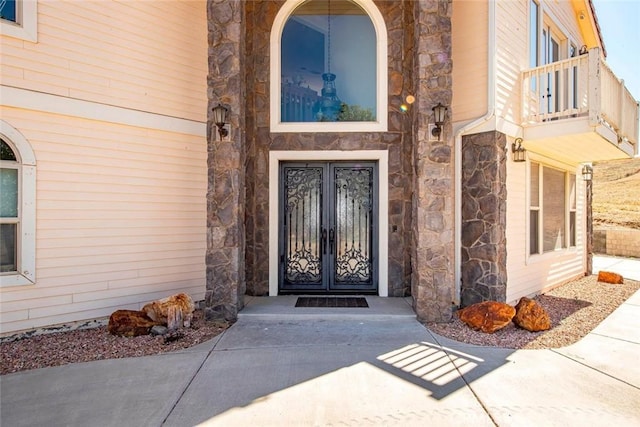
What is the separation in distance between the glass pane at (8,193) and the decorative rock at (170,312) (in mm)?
2048

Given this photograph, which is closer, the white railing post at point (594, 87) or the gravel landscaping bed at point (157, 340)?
the gravel landscaping bed at point (157, 340)

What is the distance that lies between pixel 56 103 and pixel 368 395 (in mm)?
5228

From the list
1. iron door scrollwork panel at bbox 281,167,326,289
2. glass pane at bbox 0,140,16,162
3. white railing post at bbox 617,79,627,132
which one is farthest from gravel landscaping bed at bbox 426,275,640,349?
glass pane at bbox 0,140,16,162

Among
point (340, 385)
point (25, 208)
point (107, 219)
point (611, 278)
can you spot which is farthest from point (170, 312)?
point (611, 278)

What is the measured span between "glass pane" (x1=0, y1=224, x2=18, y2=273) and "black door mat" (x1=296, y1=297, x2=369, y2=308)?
3.87 m

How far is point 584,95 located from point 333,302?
5670 mm

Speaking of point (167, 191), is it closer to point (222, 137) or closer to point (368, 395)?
point (222, 137)

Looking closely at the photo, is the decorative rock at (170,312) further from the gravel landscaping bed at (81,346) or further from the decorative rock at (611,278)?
the decorative rock at (611,278)

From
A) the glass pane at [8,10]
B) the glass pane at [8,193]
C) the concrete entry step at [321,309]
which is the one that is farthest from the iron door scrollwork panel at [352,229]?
the glass pane at [8,10]

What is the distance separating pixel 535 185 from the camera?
667 centimetres

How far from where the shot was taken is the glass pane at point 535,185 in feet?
21.6

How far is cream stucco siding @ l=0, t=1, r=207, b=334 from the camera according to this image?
4.52 m

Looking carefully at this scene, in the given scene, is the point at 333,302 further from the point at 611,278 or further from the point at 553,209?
the point at 611,278

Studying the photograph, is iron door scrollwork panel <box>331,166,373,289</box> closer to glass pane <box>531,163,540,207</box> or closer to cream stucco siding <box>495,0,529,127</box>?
cream stucco siding <box>495,0,529,127</box>
